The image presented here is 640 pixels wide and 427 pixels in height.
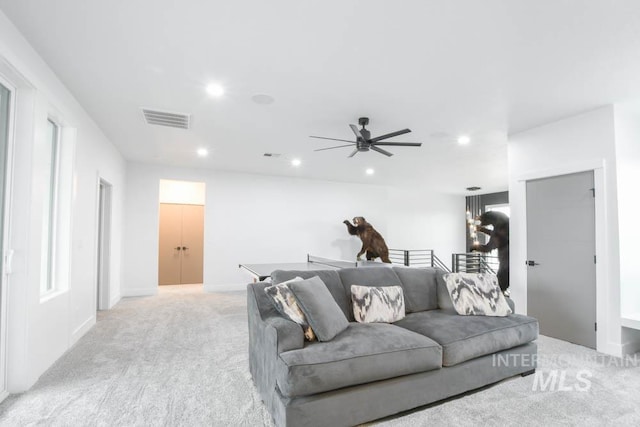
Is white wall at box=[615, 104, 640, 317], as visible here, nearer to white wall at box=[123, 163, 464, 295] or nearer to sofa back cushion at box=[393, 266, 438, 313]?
sofa back cushion at box=[393, 266, 438, 313]

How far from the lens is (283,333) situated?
80.0 inches

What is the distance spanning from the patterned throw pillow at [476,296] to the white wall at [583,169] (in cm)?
136

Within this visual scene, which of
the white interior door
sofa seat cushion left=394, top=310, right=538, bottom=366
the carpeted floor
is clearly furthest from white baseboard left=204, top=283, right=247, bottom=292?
the white interior door

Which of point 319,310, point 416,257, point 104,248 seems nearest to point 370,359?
point 319,310

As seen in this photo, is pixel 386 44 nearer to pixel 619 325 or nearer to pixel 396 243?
pixel 619 325

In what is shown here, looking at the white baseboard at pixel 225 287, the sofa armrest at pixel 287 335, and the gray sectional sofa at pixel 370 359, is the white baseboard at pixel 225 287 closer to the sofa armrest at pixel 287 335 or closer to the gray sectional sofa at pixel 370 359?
the gray sectional sofa at pixel 370 359

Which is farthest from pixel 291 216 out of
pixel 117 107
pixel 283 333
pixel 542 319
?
pixel 283 333

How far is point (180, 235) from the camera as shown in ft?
25.2

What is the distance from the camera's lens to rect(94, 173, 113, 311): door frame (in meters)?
5.11

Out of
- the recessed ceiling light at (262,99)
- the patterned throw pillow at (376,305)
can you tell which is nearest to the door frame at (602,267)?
the patterned throw pillow at (376,305)

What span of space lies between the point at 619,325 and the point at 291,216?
583 cm

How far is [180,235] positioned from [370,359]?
6.72 metres

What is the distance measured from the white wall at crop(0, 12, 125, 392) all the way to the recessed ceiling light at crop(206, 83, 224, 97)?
1.30 m

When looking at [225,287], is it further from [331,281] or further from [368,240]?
[331,281]
